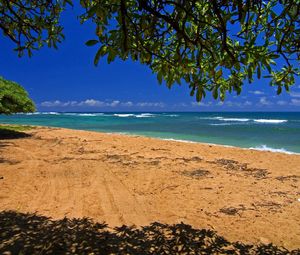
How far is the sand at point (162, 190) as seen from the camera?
5180mm

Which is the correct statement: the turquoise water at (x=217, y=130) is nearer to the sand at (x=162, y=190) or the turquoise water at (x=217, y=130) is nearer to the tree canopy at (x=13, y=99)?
the sand at (x=162, y=190)

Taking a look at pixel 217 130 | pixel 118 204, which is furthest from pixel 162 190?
pixel 217 130

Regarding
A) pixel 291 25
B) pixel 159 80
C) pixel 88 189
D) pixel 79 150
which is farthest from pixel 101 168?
pixel 291 25

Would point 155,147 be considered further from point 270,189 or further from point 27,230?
point 27,230

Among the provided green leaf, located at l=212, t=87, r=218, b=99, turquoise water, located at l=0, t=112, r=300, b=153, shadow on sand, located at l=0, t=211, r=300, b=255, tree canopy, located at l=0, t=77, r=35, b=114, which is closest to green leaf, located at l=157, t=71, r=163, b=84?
green leaf, located at l=212, t=87, r=218, b=99

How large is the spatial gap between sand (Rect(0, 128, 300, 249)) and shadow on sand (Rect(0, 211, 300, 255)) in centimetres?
24

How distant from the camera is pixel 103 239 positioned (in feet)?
14.3

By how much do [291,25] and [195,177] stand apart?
5031 mm

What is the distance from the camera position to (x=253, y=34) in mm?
3539

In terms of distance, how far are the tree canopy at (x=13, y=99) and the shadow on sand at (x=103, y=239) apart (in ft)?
38.8

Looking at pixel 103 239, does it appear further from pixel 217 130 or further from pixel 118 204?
pixel 217 130

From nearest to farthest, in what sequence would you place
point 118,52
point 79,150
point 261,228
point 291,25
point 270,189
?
point 118,52
point 291,25
point 261,228
point 270,189
point 79,150

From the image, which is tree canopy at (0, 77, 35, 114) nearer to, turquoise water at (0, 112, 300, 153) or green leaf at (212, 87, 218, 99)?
turquoise water at (0, 112, 300, 153)

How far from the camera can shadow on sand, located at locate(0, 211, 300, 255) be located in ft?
13.4
